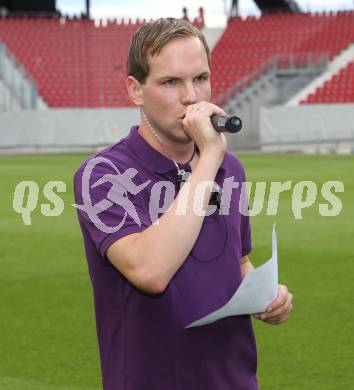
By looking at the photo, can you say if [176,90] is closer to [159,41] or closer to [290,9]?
[159,41]

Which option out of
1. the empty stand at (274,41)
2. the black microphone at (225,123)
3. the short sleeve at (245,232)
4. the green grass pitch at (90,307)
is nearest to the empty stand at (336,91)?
the empty stand at (274,41)

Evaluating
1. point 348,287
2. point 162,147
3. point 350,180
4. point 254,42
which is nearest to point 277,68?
point 254,42

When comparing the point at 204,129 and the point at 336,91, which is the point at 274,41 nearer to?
the point at 336,91

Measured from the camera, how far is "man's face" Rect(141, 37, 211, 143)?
2602 mm

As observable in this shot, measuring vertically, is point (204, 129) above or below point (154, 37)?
below

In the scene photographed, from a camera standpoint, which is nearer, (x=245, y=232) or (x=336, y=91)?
(x=245, y=232)

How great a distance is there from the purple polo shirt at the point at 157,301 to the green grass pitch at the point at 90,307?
124 inches

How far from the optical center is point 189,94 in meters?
2.59

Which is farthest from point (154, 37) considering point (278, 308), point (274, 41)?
point (274, 41)

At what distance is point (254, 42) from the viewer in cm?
4344

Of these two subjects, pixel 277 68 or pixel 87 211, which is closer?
pixel 87 211

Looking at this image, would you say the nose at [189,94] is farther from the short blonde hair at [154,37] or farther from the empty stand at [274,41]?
the empty stand at [274,41]

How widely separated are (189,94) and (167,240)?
41 centimetres

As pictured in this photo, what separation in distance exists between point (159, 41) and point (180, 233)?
0.53 metres
